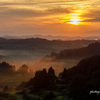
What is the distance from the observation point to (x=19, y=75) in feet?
580

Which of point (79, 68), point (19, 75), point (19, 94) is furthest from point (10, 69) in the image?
point (19, 94)

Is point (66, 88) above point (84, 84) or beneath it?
beneath

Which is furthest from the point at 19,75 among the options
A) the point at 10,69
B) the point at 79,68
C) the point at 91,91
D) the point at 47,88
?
the point at 91,91

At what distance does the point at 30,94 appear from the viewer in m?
65.2

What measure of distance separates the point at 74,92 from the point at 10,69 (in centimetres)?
14129

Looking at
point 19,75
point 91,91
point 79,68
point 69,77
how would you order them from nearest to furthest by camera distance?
1. point 91,91
2. point 69,77
3. point 79,68
4. point 19,75

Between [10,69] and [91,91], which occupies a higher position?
[91,91]

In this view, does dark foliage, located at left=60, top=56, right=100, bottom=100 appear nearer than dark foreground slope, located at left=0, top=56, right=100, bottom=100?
Yes

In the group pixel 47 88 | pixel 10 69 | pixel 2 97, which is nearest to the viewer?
pixel 2 97

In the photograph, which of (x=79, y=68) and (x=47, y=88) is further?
(x=79, y=68)

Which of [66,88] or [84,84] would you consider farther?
[66,88]

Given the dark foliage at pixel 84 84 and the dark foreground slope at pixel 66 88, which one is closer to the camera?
the dark foliage at pixel 84 84

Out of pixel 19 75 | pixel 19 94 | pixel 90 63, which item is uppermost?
pixel 90 63

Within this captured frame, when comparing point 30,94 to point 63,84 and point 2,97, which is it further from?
point 63,84
